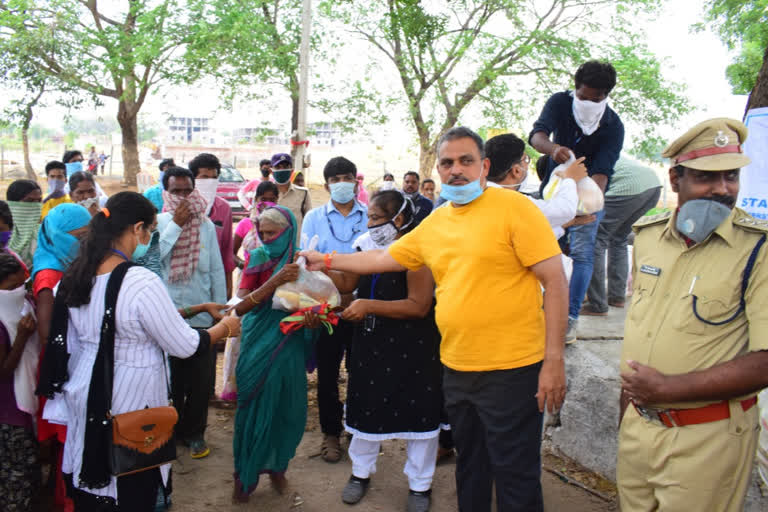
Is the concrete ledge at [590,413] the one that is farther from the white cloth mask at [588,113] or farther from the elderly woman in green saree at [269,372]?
the elderly woman in green saree at [269,372]

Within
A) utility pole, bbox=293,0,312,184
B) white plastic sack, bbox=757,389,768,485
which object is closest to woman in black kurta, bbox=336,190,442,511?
white plastic sack, bbox=757,389,768,485

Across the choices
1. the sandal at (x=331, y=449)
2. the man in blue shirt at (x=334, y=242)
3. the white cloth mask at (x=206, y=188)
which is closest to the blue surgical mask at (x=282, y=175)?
Result: the white cloth mask at (x=206, y=188)

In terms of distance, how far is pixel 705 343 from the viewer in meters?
2.02

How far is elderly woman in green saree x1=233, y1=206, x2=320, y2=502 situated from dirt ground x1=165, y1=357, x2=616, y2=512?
0.45ft

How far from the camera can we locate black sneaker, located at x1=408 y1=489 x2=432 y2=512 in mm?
3498

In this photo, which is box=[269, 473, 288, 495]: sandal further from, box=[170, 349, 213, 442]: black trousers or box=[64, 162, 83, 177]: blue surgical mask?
box=[64, 162, 83, 177]: blue surgical mask

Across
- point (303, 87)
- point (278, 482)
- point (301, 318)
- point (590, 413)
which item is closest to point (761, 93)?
point (590, 413)

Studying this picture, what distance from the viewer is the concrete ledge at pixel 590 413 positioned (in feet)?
12.6

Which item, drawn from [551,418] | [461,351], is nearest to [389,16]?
[551,418]

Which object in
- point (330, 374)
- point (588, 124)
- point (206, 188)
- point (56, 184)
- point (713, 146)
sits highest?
point (588, 124)

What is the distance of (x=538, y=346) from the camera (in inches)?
101

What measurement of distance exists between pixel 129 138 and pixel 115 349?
68.0 feet

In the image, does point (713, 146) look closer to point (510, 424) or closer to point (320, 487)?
point (510, 424)

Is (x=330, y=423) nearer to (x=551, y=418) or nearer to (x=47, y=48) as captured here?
(x=551, y=418)
